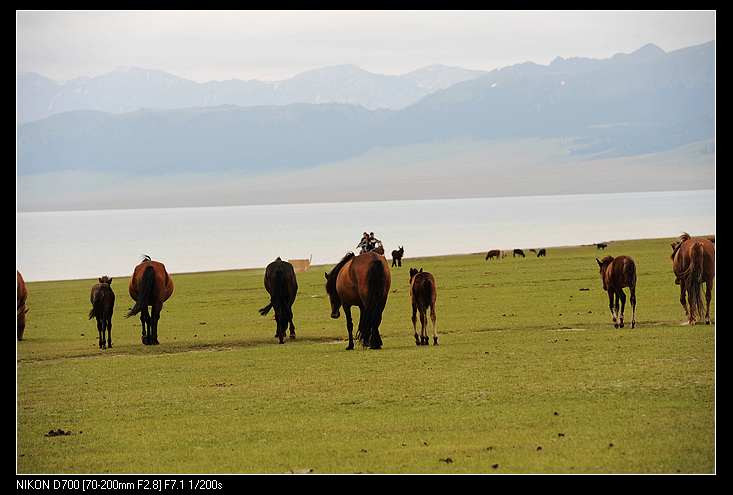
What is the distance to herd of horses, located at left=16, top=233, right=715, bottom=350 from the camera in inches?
823

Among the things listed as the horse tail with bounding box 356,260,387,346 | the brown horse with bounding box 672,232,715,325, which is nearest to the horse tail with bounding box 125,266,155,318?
the horse tail with bounding box 356,260,387,346

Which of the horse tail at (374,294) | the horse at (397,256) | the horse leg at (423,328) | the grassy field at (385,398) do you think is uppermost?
the horse at (397,256)

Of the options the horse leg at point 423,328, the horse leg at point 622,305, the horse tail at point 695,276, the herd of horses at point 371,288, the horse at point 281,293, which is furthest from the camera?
the horse at point 281,293

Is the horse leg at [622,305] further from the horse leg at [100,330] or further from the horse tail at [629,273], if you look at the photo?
the horse leg at [100,330]

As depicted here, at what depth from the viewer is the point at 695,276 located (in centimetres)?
2198

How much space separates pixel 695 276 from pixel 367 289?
680 centimetres

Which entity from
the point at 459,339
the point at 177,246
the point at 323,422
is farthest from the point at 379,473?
the point at 177,246

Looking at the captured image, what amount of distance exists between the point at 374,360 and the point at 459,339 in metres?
3.61

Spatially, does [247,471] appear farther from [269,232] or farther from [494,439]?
[269,232]

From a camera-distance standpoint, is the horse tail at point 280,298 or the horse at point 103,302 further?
the horse tail at point 280,298

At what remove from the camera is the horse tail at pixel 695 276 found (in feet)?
72.2

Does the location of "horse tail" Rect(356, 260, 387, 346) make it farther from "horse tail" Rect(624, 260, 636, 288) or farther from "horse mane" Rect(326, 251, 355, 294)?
"horse tail" Rect(624, 260, 636, 288)

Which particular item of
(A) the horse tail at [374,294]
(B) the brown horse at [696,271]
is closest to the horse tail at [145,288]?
(A) the horse tail at [374,294]

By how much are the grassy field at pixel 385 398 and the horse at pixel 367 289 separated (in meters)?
0.41
